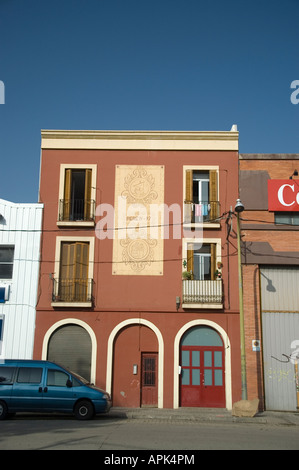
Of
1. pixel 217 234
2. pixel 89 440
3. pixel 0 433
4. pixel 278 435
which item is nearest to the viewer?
pixel 89 440

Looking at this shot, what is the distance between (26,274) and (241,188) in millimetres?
10014

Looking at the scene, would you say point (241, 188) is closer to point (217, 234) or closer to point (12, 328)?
point (217, 234)

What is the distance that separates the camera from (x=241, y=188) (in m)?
21.2

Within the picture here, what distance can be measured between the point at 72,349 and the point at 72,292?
2.34m

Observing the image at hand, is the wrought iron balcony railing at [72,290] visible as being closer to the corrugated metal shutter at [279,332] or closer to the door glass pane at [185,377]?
the door glass pane at [185,377]

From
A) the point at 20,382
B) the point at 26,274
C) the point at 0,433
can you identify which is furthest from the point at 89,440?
the point at 26,274

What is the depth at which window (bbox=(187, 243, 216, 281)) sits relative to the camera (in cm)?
2064

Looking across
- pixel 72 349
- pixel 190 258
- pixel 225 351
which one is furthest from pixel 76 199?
pixel 225 351

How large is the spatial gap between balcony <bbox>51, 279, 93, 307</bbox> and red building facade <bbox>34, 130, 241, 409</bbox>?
0.04m

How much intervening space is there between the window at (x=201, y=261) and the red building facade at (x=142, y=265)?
0.04 metres

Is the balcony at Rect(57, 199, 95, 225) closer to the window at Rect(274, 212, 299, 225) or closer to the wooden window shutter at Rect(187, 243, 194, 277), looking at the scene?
the wooden window shutter at Rect(187, 243, 194, 277)

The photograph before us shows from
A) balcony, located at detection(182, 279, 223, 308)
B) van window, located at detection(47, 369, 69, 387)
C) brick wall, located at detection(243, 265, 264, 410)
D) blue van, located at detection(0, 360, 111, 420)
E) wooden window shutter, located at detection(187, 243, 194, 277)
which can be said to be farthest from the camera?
wooden window shutter, located at detection(187, 243, 194, 277)

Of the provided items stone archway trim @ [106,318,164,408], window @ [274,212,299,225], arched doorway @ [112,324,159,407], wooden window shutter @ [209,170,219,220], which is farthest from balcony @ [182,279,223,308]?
window @ [274,212,299,225]

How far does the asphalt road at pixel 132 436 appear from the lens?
10516 mm
